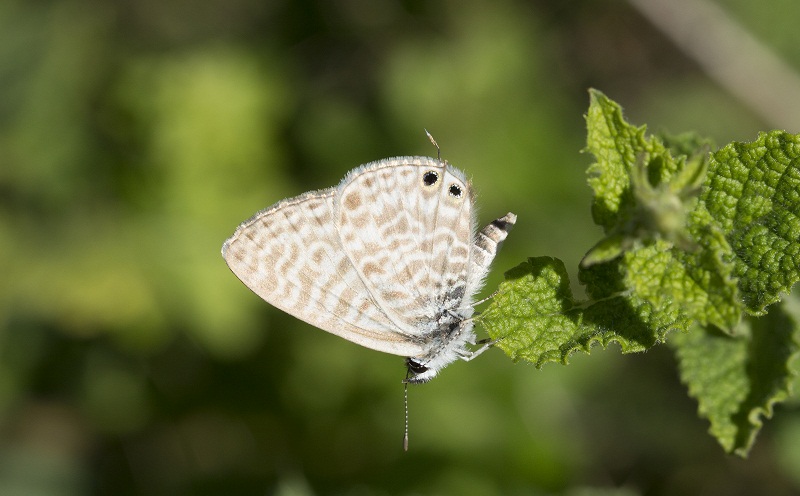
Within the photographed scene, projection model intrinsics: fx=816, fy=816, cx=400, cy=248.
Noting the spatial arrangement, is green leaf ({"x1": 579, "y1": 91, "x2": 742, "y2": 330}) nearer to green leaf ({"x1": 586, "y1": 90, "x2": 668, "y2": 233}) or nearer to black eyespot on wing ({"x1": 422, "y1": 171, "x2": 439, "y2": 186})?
green leaf ({"x1": 586, "y1": 90, "x2": 668, "y2": 233})

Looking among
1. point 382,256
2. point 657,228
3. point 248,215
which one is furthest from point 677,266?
point 248,215

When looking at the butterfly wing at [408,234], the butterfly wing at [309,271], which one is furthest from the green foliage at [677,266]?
the butterfly wing at [309,271]

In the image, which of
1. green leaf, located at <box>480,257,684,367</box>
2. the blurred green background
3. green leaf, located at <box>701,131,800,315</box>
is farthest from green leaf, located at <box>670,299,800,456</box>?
the blurred green background

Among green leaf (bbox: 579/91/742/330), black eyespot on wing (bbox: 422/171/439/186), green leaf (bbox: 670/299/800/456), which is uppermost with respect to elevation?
black eyespot on wing (bbox: 422/171/439/186)

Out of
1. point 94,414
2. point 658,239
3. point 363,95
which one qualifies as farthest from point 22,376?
point 658,239

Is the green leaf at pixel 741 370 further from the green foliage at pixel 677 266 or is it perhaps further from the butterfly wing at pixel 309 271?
the butterfly wing at pixel 309 271

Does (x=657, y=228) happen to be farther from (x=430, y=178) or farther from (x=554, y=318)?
(x=430, y=178)
